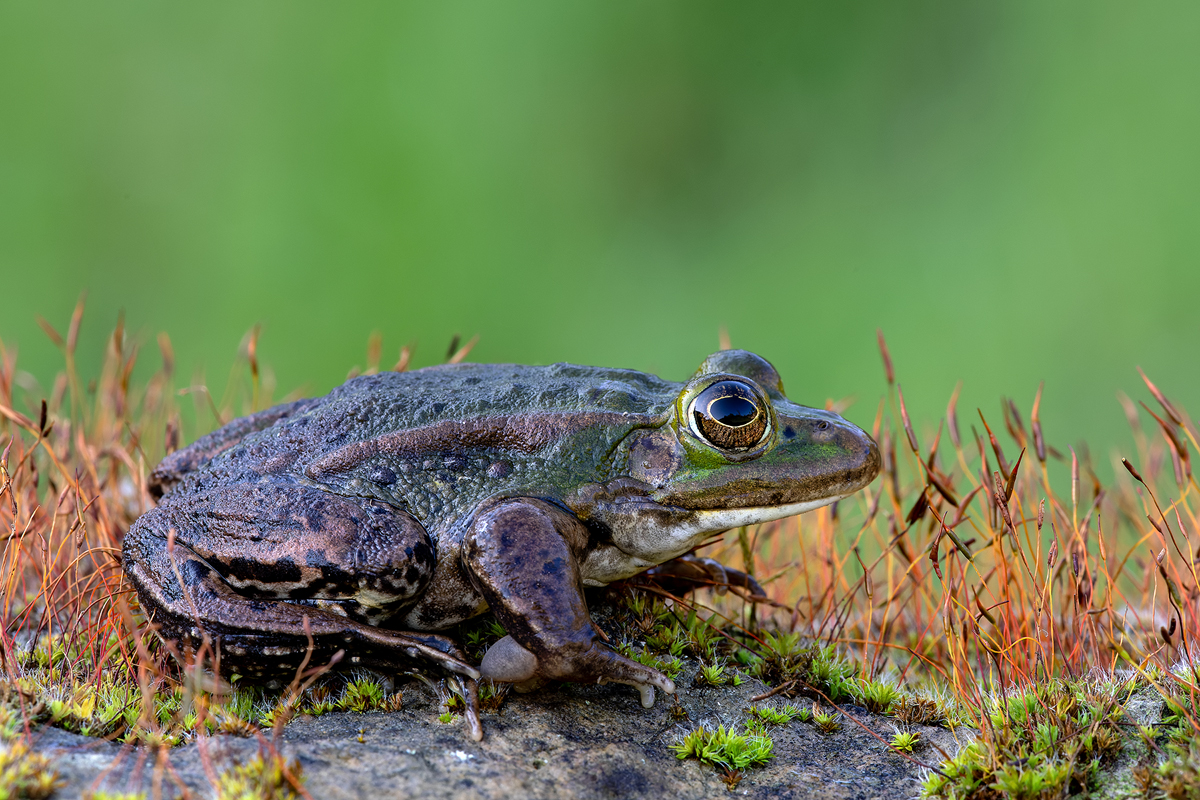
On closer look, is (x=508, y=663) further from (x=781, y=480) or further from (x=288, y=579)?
(x=781, y=480)

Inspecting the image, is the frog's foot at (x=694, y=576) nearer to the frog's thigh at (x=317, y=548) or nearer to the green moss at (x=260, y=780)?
the frog's thigh at (x=317, y=548)

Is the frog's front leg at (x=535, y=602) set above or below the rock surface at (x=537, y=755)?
above

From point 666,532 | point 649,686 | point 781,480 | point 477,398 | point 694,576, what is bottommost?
point 649,686

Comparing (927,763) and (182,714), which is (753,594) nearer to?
(927,763)

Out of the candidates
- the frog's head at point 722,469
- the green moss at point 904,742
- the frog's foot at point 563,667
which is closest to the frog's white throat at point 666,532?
the frog's head at point 722,469

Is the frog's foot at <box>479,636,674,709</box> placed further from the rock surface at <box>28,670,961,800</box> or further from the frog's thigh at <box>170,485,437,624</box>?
the frog's thigh at <box>170,485,437,624</box>

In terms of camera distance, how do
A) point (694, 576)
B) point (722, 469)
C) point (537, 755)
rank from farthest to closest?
point (694, 576)
point (722, 469)
point (537, 755)

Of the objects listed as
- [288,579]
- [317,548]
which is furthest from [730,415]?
[288,579]

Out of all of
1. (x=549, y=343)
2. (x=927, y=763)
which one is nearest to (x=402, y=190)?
(x=549, y=343)
